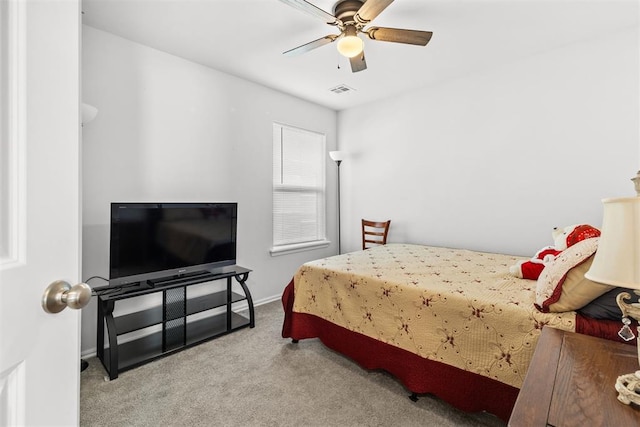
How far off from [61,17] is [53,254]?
501 mm

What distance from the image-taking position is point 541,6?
2.22 m

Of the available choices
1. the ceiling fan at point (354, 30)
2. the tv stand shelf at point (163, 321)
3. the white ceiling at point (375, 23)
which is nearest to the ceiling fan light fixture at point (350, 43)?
the ceiling fan at point (354, 30)

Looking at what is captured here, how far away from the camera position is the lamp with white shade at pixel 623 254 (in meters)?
0.82

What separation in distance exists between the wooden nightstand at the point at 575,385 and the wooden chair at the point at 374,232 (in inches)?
108

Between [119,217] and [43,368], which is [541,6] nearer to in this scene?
[43,368]

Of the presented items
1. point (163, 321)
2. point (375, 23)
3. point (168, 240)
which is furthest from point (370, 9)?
point (163, 321)

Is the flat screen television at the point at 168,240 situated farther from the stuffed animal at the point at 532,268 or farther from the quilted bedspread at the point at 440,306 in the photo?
the stuffed animal at the point at 532,268

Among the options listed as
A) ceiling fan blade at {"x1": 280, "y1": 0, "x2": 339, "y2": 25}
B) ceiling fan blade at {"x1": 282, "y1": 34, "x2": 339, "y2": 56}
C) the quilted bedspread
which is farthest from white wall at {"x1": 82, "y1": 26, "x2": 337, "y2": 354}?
ceiling fan blade at {"x1": 280, "y1": 0, "x2": 339, "y2": 25}

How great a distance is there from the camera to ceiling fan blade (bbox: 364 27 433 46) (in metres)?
2.06

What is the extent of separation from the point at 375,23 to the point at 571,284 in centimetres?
221

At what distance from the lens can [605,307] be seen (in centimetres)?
138

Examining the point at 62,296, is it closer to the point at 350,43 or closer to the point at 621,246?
the point at 621,246

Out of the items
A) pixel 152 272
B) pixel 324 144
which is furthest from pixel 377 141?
pixel 152 272

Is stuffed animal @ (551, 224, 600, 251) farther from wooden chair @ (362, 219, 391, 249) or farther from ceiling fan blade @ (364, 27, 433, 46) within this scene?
Result: wooden chair @ (362, 219, 391, 249)
